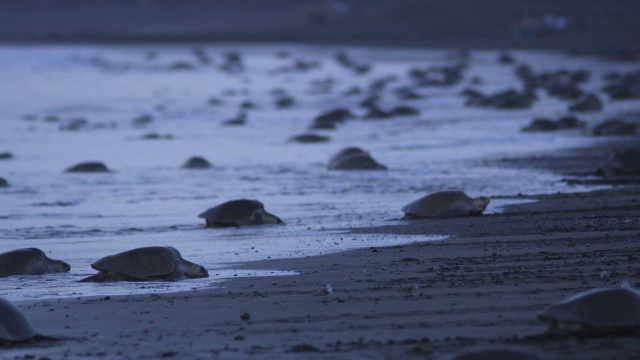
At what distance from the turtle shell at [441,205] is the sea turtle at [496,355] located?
4.76 meters

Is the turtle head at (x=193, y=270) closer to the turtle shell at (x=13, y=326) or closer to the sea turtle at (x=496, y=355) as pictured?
the turtle shell at (x=13, y=326)

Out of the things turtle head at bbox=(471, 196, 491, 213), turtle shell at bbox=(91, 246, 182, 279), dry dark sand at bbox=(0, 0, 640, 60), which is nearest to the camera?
turtle shell at bbox=(91, 246, 182, 279)

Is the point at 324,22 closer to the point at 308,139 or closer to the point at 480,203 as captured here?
the point at 308,139

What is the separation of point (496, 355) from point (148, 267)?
305cm

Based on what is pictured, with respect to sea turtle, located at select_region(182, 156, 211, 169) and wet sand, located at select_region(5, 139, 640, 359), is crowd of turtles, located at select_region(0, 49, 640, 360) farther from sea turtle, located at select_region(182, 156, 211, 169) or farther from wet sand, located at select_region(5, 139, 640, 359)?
wet sand, located at select_region(5, 139, 640, 359)

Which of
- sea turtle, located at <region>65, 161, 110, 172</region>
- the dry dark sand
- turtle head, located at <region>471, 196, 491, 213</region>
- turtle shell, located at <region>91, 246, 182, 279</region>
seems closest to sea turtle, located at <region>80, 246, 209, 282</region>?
turtle shell, located at <region>91, 246, 182, 279</region>

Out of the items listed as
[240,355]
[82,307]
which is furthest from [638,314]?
[82,307]

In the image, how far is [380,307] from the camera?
6.19 metres

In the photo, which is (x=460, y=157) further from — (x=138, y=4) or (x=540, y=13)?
(x=138, y=4)

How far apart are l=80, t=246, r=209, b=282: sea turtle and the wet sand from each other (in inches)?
13.8

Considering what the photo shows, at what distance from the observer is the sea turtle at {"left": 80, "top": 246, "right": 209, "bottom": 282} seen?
7254 millimetres

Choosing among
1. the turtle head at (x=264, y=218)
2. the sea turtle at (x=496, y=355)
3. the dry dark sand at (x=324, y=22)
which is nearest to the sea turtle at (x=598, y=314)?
the sea turtle at (x=496, y=355)

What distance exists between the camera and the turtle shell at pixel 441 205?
964 cm

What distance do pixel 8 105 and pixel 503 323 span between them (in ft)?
76.3
